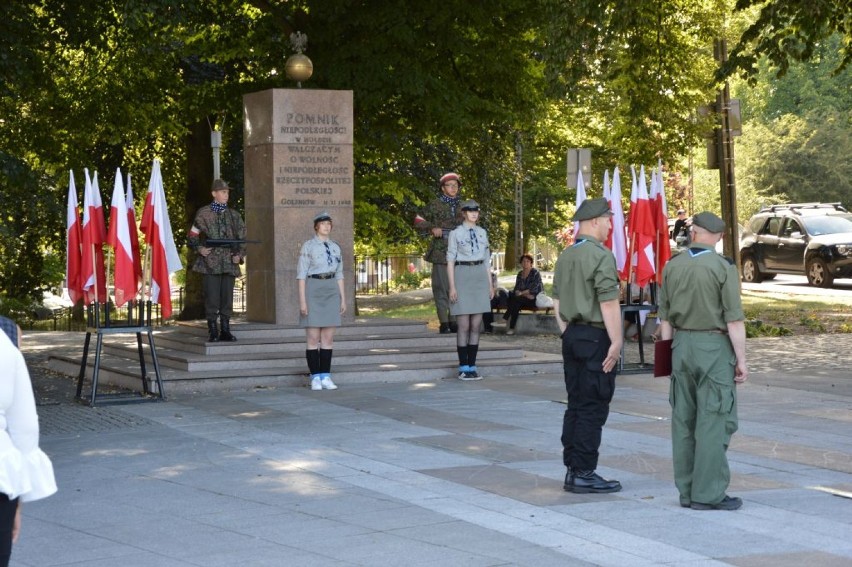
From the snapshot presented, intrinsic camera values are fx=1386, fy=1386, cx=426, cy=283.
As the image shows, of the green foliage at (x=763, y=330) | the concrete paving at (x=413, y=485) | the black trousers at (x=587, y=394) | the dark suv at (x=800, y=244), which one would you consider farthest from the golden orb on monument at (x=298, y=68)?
the dark suv at (x=800, y=244)

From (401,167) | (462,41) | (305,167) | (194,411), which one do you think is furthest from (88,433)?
(401,167)

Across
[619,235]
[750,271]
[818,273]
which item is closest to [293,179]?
[619,235]

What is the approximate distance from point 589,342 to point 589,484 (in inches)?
35.6

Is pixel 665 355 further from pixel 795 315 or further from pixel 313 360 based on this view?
pixel 795 315

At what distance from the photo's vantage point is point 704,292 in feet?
27.8

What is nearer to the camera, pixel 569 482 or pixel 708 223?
pixel 708 223

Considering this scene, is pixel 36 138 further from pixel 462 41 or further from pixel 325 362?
pixel 325 362

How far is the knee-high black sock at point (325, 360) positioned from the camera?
1470 cm

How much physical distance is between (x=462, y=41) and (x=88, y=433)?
12.0m

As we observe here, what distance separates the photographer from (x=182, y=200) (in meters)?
34.2

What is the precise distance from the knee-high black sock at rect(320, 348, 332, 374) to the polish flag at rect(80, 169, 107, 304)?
237 centimetres

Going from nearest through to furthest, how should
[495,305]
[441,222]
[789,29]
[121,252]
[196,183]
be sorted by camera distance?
[121,252]
[441,222]
[789,29]
[495,305]
[196,183]

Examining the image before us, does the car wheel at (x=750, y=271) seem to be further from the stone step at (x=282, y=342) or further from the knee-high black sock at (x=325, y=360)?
the knee-high black sock at (x=325, y=360)

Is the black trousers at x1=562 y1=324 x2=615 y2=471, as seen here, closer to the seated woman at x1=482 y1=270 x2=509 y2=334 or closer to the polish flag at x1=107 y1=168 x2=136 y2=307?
the polish flag at x1=107 y1=168 x2=136 y2=307
